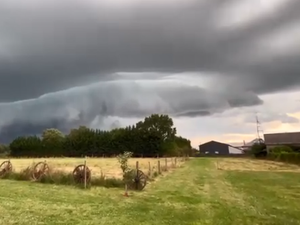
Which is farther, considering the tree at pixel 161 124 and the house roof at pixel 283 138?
the tree at pixel 161 124

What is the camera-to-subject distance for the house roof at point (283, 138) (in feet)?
271

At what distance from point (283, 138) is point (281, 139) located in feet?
3.53

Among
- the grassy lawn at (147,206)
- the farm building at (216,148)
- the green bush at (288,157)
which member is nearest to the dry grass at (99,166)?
the grassy lawn at (147,206)

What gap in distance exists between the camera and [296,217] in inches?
520

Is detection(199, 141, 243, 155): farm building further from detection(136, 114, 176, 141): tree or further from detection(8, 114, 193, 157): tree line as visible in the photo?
detection(8, 114, 193, 157): tree line

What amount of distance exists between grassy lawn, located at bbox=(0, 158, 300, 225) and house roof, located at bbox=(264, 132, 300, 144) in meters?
66.5

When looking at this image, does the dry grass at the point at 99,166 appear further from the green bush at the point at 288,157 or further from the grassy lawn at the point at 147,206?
the green bush at the point at 288,157

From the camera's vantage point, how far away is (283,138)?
281 ft

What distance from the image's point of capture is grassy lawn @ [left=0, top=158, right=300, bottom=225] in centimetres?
1183

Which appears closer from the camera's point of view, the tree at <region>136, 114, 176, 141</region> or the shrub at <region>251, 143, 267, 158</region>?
the shrub at <region>251, 143, 267, 158</region>

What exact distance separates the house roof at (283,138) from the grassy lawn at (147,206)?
218ft

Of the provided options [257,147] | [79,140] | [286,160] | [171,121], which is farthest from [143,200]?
[171,121]

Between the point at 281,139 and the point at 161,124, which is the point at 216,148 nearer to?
the point at 161,124

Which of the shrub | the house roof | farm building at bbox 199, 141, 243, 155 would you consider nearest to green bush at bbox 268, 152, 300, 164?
the shrub
